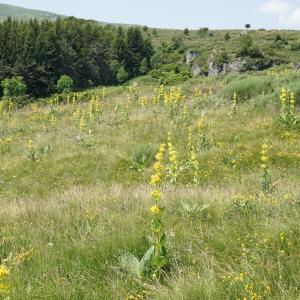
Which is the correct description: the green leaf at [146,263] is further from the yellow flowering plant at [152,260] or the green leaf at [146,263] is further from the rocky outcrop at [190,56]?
the rocky outcrop at [190,56]

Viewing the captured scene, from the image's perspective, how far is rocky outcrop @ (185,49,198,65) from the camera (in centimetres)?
7988

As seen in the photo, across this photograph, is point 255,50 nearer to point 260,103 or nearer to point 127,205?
point 260,103

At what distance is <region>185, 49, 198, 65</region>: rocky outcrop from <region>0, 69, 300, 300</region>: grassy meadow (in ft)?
228

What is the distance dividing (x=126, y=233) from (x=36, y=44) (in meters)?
53.4

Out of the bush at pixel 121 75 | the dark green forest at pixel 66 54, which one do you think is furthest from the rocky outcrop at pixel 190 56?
the bush at pixel 121 75

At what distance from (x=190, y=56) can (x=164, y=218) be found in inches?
3125

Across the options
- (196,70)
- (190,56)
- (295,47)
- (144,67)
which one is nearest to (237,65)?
(295,47)

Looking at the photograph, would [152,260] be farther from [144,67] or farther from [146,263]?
[144,67]

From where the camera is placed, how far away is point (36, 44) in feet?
177

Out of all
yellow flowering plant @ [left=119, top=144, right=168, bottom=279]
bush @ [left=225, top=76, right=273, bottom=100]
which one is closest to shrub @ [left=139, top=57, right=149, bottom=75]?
bush @ [left=225, top=76, right=273, bottom=100]

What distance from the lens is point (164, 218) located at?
470 cm

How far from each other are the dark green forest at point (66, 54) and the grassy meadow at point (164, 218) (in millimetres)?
44075

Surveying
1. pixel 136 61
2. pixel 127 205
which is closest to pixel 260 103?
pixel 127 205

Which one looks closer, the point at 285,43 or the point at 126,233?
the point at 126,233
